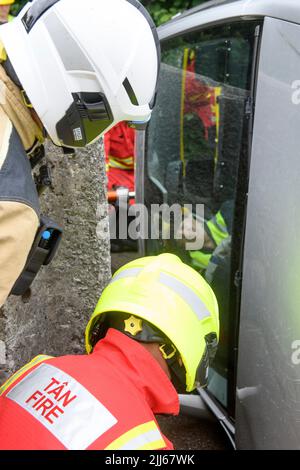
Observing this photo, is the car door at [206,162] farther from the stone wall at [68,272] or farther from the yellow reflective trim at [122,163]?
the yellow reflective trim at [122,163]

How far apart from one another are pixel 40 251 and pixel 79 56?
621 millimetres

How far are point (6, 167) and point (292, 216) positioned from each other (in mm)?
880

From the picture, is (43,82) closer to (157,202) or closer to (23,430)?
(23,430)

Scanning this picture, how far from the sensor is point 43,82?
1660mm

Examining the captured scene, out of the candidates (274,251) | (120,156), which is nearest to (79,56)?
(274,251)

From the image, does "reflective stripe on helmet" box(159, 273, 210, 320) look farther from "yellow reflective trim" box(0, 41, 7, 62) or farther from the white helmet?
"yellow reflective trim" box(0, 41, 7, 62)

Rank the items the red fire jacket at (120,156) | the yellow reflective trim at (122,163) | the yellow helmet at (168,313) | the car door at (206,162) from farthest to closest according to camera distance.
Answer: the yellow reflective trim at (122,163), the red fire jacket at (120,156), the car door at (206,162), the yellow helmet at (168,313)

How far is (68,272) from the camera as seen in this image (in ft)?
9.23

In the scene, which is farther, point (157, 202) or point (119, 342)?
point (157, 202)

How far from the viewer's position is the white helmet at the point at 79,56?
5.36 feet

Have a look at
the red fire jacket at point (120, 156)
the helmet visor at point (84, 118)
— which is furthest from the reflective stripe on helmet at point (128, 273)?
the red fire jacket at point (120, 156)

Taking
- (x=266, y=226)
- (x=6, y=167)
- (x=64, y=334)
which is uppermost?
(x=6, y=167)

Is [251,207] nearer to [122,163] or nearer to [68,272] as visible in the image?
[68,272]
